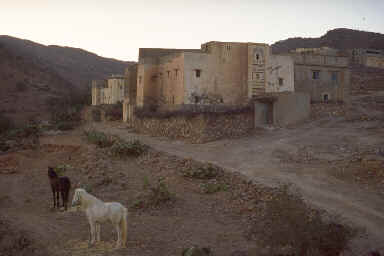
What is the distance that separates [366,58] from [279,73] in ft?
104

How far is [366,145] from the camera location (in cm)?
1573

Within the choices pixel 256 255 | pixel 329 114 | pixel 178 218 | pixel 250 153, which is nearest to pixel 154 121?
pixel 250 153

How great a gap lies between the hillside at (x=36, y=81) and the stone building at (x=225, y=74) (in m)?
23.7

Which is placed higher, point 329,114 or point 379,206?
point 329,114

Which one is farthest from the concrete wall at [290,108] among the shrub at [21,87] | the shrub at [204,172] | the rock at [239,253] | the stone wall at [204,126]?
the shrub at [21,87]

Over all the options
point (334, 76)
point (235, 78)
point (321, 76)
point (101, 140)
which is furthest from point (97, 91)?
point (334, 76)

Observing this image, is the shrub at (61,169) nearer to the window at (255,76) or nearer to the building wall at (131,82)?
the window at (255,76)

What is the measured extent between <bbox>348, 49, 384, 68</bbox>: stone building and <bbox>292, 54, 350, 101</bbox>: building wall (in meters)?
25.6

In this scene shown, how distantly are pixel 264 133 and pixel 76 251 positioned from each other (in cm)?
1456

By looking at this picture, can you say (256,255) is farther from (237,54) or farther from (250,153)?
(237,54)

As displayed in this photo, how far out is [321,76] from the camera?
2753 cm

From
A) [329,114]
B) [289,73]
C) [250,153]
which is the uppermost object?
[289,73]

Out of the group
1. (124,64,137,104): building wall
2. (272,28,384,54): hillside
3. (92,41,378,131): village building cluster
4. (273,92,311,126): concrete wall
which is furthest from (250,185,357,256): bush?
(272,28,384,54): hillside

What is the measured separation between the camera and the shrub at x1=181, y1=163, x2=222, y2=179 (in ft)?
43.8
